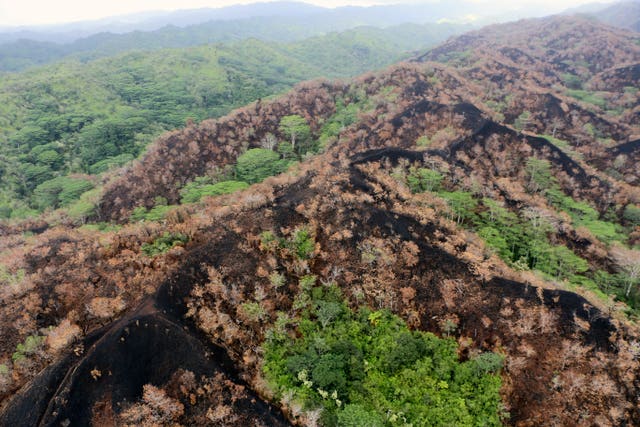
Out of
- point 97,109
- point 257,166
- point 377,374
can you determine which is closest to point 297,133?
point 257,166

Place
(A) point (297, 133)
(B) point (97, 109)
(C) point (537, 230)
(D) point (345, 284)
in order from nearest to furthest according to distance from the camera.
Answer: (D) point (345, 284) < (C) point (537, 230) < (A) point (297, 133) < (B) point (97, 109)

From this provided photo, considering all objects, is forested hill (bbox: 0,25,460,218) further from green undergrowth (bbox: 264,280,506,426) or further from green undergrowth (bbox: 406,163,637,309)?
green undergrowth (bbox: 406,163,637,309)

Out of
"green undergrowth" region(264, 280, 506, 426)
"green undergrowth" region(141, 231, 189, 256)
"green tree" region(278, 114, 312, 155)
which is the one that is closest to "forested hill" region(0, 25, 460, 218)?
"green tree" region(278, 114, 312, 155)

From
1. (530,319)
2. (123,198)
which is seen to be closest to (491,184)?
(530,319)

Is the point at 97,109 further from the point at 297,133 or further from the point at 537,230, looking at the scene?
the point at 537,230

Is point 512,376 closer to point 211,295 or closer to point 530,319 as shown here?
point 530,319

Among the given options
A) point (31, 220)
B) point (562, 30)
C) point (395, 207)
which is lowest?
point (31, 220)
